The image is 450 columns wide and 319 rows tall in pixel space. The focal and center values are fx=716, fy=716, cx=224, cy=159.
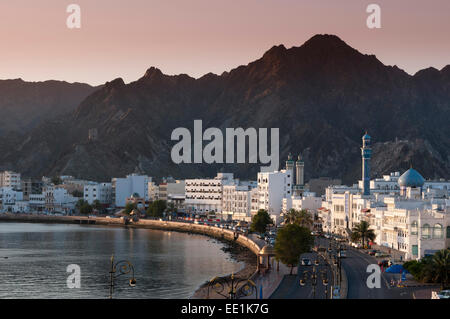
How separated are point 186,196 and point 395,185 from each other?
59195 mm

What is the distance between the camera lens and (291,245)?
61906mm

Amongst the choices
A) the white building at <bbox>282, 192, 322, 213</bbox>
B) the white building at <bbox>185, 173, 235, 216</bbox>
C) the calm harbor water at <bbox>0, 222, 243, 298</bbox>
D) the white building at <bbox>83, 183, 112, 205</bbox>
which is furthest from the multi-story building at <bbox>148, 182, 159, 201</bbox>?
the white building at <bbox>282, 192, 322, 213</bbox>

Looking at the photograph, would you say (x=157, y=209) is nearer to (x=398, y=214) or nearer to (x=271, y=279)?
(x=398, y=214)

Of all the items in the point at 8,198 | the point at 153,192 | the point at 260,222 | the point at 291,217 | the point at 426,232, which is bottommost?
the point at 260,222

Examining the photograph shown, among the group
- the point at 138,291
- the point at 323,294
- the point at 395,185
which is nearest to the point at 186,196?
the point at 395,185

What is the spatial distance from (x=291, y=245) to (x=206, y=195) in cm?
9710

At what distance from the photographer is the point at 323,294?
1879 inches

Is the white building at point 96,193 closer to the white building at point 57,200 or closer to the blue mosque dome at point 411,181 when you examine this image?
the white building at point 57,200

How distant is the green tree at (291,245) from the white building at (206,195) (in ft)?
296

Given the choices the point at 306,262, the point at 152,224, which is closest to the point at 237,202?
the point at 152,224

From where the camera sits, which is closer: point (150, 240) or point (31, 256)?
point (31, 256)

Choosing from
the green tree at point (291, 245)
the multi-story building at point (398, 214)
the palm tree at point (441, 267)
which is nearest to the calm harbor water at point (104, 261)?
the green tree at point (291, 245)

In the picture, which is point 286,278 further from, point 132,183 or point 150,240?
point 132,183
